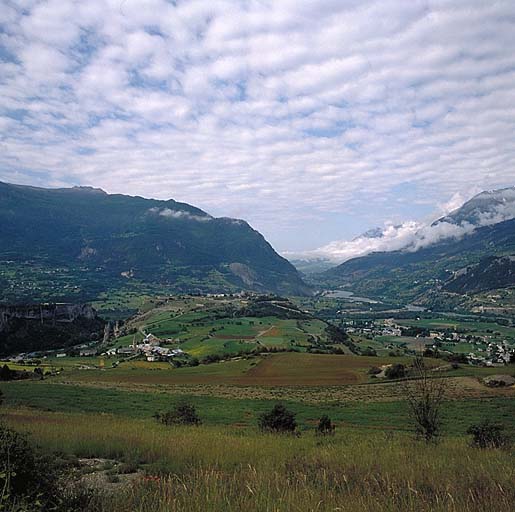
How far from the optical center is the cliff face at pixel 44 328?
11531 cm

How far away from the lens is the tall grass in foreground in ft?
14.2

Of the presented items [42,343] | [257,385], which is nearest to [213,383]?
[257,385]

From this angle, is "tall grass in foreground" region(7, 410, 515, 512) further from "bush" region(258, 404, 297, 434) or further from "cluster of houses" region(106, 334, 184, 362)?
"cluster of houses" region(106, 334, 184, 362)

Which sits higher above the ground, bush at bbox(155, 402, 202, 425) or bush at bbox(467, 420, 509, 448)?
bush at bbox(467, 420, 509, 448)

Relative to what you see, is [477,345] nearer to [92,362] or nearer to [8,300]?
[92,362]

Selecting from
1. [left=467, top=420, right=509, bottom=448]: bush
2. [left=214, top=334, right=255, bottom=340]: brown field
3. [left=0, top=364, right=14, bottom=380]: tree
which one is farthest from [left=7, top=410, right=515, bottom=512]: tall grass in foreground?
[left=214, top=334, right=255, bottom=340]: brown field

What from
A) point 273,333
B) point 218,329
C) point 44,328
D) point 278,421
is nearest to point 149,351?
point 218,329

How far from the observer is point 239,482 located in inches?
221

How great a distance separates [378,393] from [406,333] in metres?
121

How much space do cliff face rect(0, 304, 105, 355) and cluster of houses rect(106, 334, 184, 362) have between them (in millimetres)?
27939

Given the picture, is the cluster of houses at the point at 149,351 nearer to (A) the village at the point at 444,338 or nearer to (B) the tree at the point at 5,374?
(B) the tree at the point at 5,374

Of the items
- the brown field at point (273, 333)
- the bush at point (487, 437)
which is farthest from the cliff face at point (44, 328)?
the bush at point (487, 437)

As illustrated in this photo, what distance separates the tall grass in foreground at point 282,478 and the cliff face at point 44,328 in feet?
390

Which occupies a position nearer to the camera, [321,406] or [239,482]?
[239,482]
